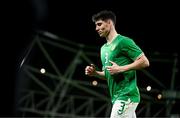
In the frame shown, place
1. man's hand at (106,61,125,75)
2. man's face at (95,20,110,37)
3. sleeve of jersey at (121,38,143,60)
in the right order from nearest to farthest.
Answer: man's hand at (106,61,125,75) < sleeve of jersey at (121,38,143,60) < man's face at (95,20,110,37)

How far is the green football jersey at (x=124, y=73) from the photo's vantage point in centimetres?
514

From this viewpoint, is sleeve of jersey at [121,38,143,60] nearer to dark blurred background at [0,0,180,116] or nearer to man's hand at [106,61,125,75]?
man's hand at [106,61,125,75]

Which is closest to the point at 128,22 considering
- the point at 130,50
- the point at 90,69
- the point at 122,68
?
the point at 90,69

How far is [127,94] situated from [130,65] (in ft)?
1.08

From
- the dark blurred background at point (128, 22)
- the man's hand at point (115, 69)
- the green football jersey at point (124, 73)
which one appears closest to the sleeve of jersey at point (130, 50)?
the green football jersey at point (124, 73)

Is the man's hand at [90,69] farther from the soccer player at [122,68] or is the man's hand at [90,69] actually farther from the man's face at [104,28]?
the man's face at [104,28]

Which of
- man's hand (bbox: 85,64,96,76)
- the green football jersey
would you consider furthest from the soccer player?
man's hand (bbox: 85,64,96,76)

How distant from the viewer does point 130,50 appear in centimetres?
514

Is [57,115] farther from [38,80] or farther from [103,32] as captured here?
[103,32]

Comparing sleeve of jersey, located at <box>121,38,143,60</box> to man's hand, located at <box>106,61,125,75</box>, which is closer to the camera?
man's hand, located at <box>106,61,125,75</box>

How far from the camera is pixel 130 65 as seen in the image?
4996 millimetres

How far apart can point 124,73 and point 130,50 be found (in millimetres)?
245

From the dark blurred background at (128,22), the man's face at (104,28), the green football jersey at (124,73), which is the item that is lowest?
the green football jersey at (124,73)

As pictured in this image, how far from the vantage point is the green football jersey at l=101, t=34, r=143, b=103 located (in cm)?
514
